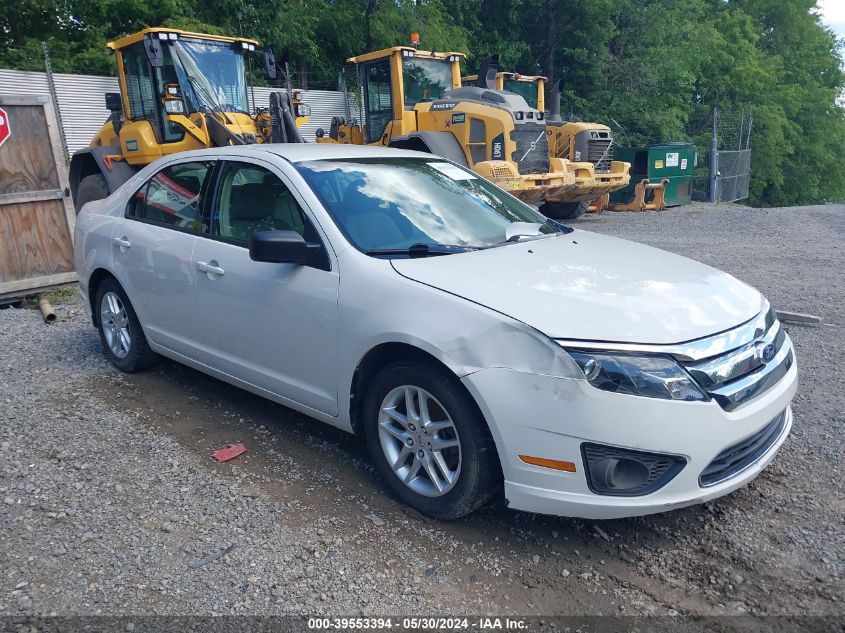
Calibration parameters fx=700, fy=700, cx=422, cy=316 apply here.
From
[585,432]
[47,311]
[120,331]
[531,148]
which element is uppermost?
[531,148]

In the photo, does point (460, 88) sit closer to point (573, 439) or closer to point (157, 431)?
point (157, 431)

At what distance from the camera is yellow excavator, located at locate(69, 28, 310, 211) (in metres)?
10.2

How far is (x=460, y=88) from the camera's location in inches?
517

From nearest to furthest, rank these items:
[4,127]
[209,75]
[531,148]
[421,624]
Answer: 1. [421,624]
2. [4,127]
3. [209,75]
4. [531,148]

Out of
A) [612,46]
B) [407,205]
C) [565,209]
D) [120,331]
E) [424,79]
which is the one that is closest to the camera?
[407,205]

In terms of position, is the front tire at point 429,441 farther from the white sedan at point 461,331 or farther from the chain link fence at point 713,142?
the chain link fence at point 713,142

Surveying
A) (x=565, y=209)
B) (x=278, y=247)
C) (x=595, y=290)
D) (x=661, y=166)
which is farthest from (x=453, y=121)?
(x=595, y=290)

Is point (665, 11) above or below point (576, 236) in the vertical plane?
above

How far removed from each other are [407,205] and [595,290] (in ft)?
4.11

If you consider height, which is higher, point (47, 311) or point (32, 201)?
point (32, 201)

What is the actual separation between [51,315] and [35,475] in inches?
142

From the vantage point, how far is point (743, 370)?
2924mm

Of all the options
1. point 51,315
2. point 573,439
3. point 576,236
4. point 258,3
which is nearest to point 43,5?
point 258,3

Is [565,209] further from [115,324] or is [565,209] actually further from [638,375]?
[638,375]
